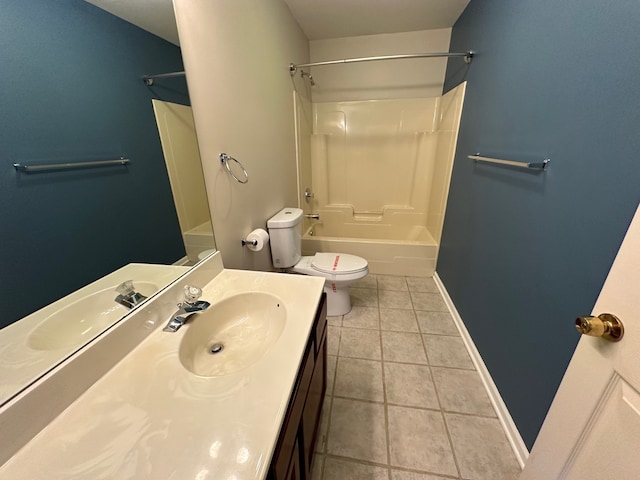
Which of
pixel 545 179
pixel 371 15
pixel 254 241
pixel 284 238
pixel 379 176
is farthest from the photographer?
pixel 379 176

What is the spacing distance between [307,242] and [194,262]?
1.64 metres

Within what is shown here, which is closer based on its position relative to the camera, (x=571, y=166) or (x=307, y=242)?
(x=571, y=166)

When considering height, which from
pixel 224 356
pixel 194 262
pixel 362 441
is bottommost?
pixel 362 441

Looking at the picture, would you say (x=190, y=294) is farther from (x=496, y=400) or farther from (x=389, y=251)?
(x=389, y=251)

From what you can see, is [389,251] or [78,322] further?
[389,251]

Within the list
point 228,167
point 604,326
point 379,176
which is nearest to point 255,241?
point 228,167

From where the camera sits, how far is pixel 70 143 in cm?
62

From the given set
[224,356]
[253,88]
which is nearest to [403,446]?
[224,356]

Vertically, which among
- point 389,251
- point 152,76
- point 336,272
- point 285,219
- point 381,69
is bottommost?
point 389,251

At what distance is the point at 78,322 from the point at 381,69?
3.07m

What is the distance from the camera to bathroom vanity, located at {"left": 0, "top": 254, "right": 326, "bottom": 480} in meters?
0.48

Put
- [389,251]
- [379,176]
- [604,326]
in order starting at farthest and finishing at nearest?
1. [379,176]
2. [389,251]
3. [604,326]

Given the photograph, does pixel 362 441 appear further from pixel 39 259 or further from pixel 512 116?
pixel 512 116

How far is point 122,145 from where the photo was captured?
2.50ft
